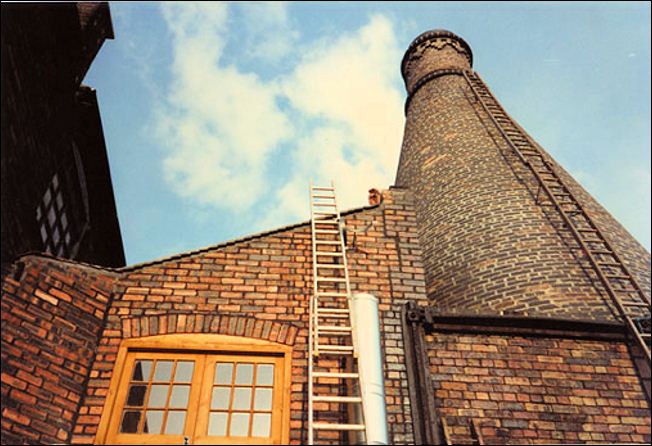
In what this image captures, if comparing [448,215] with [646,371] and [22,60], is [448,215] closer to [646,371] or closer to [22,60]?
[646,371]

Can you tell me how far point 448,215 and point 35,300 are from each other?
6.65m

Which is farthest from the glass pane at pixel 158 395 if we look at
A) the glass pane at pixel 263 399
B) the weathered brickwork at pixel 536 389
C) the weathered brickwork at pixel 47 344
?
the weathered brickwork at pixel 536 389

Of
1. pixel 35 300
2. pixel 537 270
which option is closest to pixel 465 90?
pixel 537 270

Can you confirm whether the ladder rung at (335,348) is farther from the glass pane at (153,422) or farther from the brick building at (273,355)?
the glass pane at (153,422)

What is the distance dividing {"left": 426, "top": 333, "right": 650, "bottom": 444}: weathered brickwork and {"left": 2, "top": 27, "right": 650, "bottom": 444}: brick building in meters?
0.01

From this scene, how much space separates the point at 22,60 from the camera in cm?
597

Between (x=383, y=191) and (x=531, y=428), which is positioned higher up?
(x=383, y=191)

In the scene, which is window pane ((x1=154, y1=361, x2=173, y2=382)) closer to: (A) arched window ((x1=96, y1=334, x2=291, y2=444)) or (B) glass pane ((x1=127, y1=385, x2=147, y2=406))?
(A) arched window ((x1=96, y1=334, x2=291, y2=444))

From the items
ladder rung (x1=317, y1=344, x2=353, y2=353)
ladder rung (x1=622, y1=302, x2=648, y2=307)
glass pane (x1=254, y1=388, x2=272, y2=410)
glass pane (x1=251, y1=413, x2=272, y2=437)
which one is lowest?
glass pane (x1=251, y1=413, x2=272, y2=437)

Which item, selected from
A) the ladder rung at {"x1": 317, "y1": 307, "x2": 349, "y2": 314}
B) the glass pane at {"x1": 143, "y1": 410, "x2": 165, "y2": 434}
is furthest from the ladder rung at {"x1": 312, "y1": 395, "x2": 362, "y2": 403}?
the glass pane at {"x1": 143, "y1": 410, "x2": 165, "y2": 434}

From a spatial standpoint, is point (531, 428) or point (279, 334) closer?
point (531, 428)

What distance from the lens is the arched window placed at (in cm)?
483

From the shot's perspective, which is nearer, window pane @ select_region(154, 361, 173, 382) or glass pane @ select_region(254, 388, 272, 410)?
A: glass pane @ select_region(254, 388, 272, 410)

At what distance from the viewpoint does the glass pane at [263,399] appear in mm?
5035
